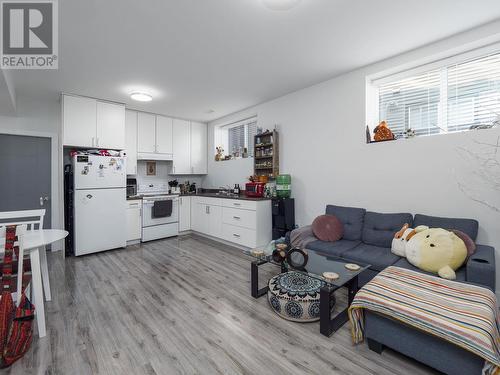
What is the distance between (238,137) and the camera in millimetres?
5320

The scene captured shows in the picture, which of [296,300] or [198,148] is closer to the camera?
[296,300]

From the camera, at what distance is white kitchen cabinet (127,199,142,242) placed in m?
4.39

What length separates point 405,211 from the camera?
9.11 ft

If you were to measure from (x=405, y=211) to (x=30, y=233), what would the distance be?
3855 mm

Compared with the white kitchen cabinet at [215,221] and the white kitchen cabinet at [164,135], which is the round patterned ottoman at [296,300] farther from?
the white kitchen cabinet at [164,135]

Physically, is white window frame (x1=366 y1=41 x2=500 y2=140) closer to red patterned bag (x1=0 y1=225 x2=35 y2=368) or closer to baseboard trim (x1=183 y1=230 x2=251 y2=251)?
baseboard trim (x1=183 y1=230 x2=251 y2=251)

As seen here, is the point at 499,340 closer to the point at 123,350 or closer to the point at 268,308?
the point at 268,308

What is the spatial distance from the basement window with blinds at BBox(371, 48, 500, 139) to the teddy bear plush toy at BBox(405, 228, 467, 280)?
47.9 inches

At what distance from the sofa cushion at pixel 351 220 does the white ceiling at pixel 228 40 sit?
1829 mm

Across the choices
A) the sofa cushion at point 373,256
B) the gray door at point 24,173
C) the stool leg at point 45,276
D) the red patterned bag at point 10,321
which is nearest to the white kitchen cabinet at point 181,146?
the gray door at point 24,173

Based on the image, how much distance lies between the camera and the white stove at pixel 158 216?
14.9 ft

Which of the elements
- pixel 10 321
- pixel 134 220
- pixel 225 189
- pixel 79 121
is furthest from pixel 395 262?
pixel 79 121

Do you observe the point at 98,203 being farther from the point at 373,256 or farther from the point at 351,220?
the point at 373,256

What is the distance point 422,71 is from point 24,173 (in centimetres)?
586
